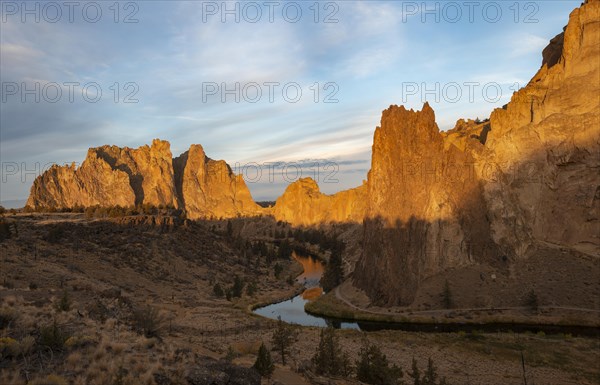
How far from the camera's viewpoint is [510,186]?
5969 centimetres

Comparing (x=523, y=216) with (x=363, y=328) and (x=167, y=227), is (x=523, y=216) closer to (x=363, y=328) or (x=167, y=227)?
(x=363, y=328)

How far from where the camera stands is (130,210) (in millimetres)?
92438

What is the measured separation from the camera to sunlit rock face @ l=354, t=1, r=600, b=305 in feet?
185

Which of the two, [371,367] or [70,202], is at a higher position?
[70,202]

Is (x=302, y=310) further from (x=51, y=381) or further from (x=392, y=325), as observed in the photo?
(x=51, y=381)

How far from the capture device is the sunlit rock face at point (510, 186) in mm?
56312

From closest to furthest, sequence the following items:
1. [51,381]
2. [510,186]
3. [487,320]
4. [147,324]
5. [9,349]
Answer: [51,381]
[9,349]
[147,324]
[487,320]
[510,186]

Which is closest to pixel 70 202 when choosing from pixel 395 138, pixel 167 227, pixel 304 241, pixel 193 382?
pixel 304 241

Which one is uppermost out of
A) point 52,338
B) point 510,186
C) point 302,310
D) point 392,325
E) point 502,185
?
point 502,185

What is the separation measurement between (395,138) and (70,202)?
16200 cm

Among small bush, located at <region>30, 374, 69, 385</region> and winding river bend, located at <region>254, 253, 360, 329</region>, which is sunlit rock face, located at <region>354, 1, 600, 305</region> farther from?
small bush, located at <region>30, 374, 69, 385</region>

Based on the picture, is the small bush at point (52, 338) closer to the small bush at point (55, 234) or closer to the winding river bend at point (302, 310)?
the winding river bend at point (302, 310)

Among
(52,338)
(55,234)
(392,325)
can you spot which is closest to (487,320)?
(392,325)

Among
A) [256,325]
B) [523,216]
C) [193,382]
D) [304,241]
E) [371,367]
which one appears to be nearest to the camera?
[193,382]
